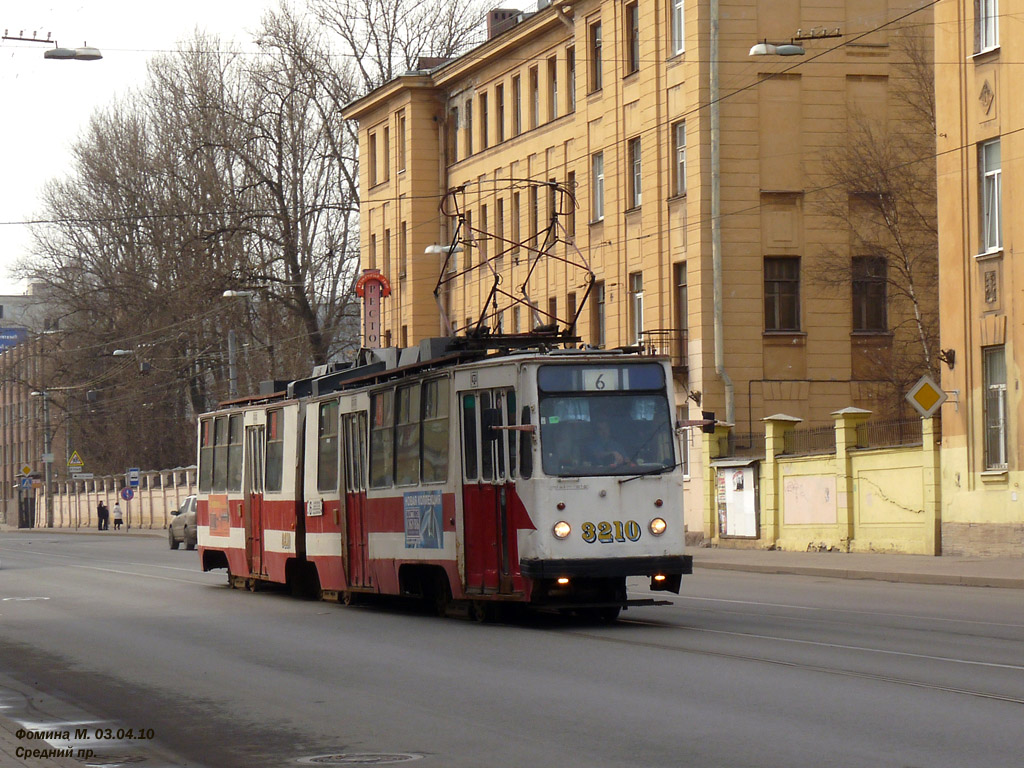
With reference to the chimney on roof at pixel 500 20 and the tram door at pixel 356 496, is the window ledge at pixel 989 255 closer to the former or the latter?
the tram door at pixel 356 496

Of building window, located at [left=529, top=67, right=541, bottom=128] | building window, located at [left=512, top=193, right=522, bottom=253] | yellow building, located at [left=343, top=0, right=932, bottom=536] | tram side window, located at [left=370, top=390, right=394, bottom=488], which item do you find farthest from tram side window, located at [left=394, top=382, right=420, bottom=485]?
building window, located at [left=512, top=193, right=522, bottom=253]

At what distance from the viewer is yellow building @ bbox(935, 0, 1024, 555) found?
98.5 ft

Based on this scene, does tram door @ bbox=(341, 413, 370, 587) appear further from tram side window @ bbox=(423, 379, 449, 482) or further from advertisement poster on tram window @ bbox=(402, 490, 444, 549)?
tram side window @ bbox=(423, 379, 449, 482)

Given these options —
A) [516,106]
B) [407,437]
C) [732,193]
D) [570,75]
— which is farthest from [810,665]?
[516,106]

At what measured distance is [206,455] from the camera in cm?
2716

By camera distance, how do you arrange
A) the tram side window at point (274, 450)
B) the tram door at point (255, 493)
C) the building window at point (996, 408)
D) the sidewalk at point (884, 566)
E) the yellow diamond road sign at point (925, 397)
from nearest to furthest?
the tram side window at point (274, 450) → the tram door at point (255, 493) → the sidewalk at point (884, 566) → the yellow diamond road sign at point (925, 397) → the building window at point (996, 408)

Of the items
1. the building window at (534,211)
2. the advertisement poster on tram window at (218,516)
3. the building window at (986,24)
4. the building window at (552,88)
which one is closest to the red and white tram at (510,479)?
the advertisement poster on tram window at (218,516)

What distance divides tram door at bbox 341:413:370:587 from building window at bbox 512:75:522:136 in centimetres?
3424

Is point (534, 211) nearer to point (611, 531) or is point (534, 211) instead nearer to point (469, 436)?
point (469, 436)

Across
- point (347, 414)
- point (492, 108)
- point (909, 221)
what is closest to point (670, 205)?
point (909, 221)

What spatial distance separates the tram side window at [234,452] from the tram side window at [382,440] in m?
5.35

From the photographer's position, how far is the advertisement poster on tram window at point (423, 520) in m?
18.3

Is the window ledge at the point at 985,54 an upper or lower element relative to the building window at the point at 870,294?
upper

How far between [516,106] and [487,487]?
38.7m
